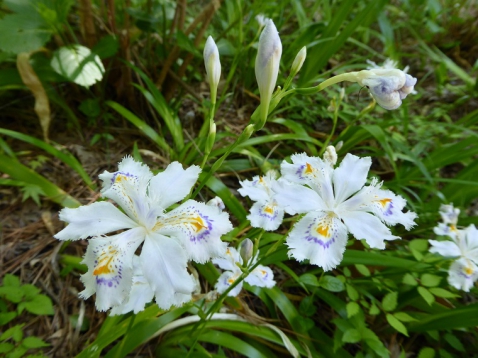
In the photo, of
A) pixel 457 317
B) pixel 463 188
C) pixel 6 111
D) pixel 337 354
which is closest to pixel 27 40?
pixel 6 111

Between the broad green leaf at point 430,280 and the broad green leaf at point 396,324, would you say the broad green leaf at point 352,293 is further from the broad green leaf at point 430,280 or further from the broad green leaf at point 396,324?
the broad green leaf at point 430,280

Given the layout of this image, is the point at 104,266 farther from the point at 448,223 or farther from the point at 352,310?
the point at 448,223

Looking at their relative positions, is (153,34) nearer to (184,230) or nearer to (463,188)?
(184,230)

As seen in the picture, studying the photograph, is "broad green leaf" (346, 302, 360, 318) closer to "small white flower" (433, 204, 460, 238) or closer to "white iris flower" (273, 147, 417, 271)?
"white iris flower" (273, 147, 417, 271)

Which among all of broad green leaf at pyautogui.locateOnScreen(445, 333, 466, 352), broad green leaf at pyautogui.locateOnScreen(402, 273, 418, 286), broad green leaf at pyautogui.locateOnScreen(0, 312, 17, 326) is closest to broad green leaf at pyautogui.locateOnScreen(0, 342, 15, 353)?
broad green leaf at pyautogui.locateOnScreen(0, 312, 17, 326)

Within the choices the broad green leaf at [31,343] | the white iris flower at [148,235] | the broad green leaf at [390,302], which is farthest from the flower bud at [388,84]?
the broad green leaf at [31,343]
